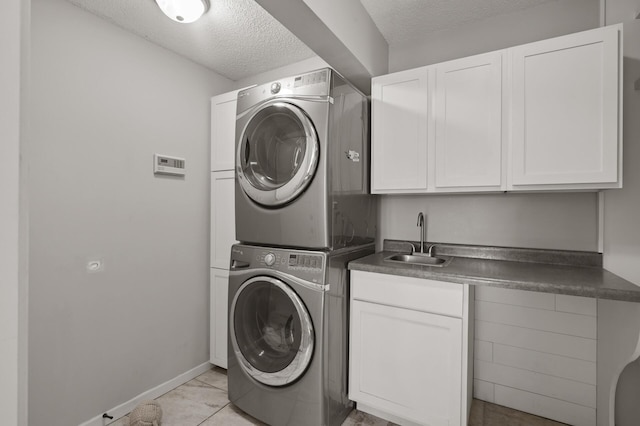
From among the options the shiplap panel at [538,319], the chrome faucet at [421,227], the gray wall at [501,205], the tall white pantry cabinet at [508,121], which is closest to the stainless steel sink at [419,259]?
the chrome faucet at [421,227]

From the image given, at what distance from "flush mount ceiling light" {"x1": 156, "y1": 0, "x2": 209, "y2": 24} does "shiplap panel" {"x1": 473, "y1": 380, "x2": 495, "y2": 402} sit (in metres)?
2.97

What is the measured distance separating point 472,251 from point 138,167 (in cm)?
239

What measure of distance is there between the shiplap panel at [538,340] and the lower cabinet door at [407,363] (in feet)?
2.18

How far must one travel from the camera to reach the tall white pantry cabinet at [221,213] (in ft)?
8.05

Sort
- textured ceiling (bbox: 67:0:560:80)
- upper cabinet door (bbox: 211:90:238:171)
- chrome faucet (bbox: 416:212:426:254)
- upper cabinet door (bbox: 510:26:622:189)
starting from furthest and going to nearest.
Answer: upper cabinet door (bbox: 211:90:238:171) → chrome faucet (bbox: 416:212:426:254) → textured ceiling (bbox: 67:0:560:80) → upper cabinet door (bbox: 510:26:622:189)

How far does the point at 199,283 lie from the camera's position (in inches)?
99.9

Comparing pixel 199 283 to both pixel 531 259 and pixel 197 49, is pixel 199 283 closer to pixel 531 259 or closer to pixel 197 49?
pixel 197 49

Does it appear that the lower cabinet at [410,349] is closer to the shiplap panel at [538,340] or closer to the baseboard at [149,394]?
the shiplap panel at [538,340]

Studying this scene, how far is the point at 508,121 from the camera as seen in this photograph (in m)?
1.65

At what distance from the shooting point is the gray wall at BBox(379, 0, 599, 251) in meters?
1.79

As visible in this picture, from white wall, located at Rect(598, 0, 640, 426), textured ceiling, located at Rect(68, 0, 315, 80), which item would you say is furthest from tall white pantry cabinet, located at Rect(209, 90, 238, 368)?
white wall, located at Rect(598, 0, 640, 426)

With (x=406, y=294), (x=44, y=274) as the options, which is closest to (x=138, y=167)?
(x=44, y=274)

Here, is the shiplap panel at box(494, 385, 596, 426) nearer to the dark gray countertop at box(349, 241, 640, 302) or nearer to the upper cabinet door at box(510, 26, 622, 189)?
the dark gray countertop at box(349, 241, 640, 302)

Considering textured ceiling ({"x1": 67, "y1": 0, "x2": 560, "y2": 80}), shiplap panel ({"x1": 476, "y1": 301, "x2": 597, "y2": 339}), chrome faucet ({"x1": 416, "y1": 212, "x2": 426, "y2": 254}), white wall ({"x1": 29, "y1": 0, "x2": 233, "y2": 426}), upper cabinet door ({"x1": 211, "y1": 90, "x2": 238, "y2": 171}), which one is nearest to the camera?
white wall ({"x1": 29, "y1": 0, "x2": 233, "y2": 426})
